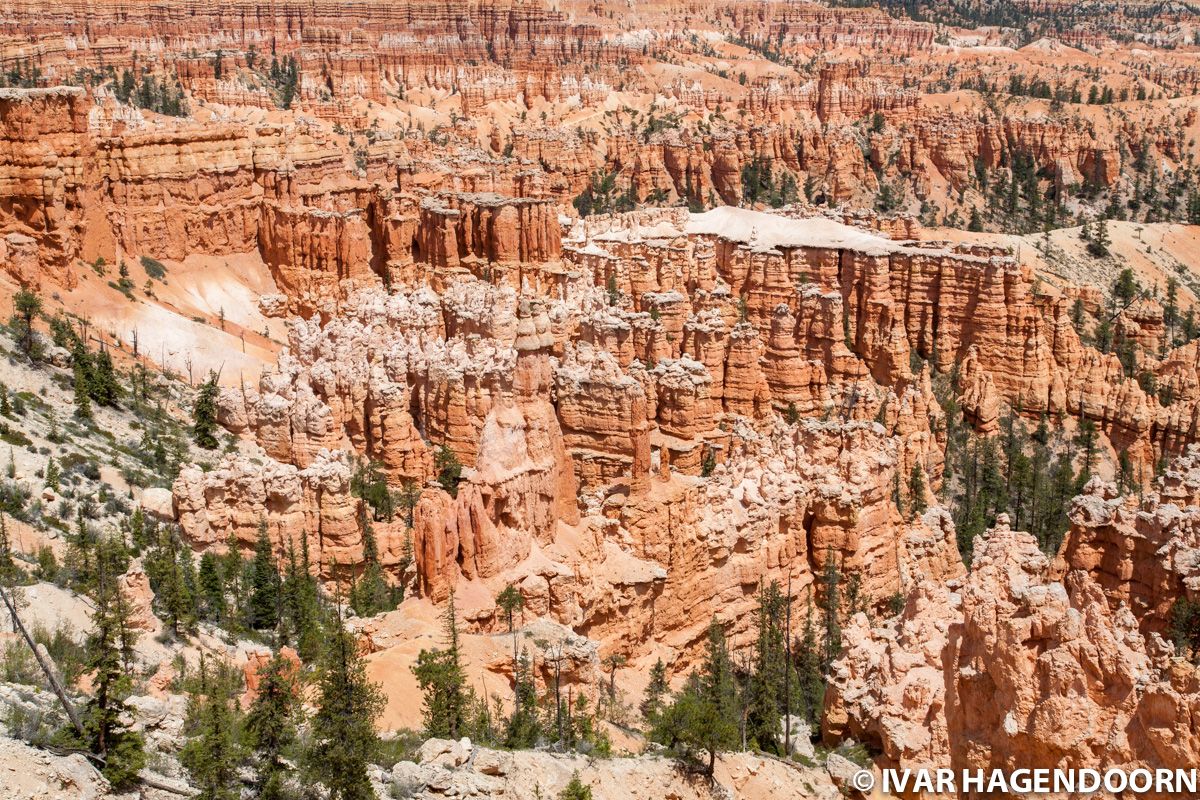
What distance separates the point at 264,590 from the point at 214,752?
10.9 metres

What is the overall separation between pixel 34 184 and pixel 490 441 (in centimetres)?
2132

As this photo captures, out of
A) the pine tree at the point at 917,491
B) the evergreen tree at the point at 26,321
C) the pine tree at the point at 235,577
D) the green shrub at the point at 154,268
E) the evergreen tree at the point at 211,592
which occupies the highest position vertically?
the evergreen tree at the point at 26,321

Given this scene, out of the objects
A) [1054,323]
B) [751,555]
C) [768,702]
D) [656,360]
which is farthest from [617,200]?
[768,702]

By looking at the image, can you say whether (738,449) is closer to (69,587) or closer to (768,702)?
(768,702)

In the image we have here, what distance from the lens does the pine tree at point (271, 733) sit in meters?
15.6

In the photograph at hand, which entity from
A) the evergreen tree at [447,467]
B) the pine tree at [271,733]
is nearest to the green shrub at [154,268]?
the evergreen tree at [447,467]

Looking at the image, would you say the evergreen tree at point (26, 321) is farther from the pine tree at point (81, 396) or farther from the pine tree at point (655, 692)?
the pine tree at point (655, 692)

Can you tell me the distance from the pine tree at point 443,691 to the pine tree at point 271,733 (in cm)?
254

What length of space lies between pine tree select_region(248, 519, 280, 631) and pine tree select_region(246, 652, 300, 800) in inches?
323

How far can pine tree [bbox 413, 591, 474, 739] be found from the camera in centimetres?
1903

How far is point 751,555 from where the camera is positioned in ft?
95.6

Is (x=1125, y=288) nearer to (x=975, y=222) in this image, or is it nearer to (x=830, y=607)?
(x=975, y=222)

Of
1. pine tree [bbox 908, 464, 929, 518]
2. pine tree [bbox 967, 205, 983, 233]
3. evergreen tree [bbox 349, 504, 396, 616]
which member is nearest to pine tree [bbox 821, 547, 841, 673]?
pine tree [bbox 908, 464, 929, 518]

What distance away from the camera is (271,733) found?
15.9 m
